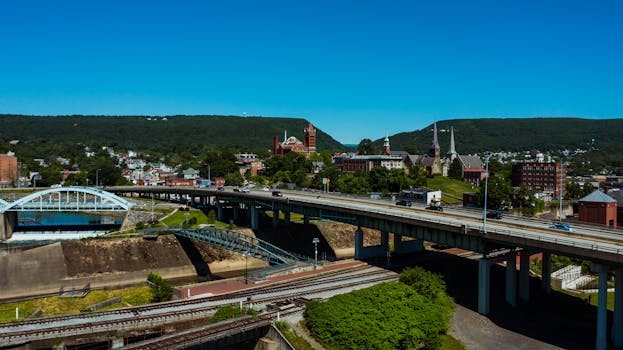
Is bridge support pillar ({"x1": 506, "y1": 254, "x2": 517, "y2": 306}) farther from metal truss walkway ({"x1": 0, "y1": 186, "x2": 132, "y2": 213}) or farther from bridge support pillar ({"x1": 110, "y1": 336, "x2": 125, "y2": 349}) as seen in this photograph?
metal truss walkway ({"x1": 0, "y1": 186, "x2": 132, "y2": 213})

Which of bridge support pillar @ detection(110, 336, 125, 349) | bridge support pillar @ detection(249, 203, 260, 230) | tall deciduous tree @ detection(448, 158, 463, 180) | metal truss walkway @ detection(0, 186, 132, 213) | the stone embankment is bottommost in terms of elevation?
the stone embankment

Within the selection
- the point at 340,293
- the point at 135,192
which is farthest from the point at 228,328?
the point at 135,192

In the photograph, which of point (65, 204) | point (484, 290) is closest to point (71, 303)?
point (65, 204)

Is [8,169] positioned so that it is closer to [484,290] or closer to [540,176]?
[540,176]

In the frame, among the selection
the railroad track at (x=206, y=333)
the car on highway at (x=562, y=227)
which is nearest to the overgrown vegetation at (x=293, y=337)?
the railroad track at (x=206, y=333)

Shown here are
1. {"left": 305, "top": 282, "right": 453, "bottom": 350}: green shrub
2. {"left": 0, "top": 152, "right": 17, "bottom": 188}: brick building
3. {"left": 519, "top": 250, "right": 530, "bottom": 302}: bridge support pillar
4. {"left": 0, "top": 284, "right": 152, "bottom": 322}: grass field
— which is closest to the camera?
{"left": 305, "top": 282, "right": 453, "bottom": 350}: green shrub

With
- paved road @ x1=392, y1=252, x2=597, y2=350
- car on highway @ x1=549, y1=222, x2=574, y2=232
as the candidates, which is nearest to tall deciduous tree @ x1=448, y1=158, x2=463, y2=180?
paved road @ x1=392, y1=252, x2=597, y2=350
